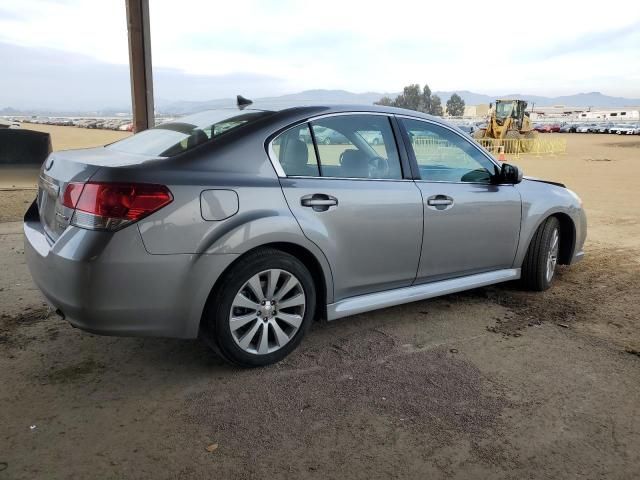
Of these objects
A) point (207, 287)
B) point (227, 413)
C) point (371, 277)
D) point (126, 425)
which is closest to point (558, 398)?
point (371, 277)

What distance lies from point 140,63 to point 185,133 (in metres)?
5.09

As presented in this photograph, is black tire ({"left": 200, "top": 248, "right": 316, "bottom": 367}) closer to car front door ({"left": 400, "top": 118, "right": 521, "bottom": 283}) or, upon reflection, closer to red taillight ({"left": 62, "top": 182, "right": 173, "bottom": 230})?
red taillight ({"left": 62, "top": 182, "right": 173, "bottom": 230})

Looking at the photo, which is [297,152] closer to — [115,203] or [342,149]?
[342,149]

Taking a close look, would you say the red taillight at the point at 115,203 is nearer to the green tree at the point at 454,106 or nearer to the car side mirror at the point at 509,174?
the car side mirror at the point at 509,174

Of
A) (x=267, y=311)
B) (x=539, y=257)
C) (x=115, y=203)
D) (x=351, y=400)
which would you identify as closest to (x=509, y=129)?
(x=539, y=257)

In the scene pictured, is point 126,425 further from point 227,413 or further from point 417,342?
point 417,342

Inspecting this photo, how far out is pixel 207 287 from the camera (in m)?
3.06

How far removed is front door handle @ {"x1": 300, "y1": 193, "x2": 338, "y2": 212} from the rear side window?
0.16 meters

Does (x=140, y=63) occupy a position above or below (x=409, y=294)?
above

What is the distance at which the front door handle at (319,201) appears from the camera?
3.38 metres

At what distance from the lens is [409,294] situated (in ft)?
13.2

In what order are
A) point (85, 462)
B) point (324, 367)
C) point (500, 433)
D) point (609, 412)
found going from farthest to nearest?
point (324, 367)
point (609, 412)
point (500, 433)
point (85, 462)

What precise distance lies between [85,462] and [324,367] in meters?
1.46

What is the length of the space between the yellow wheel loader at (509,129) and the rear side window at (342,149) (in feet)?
97.6
